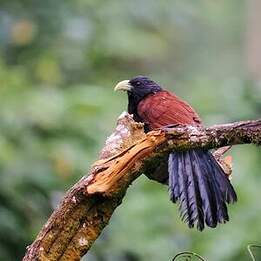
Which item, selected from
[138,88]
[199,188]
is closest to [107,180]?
[199,188]

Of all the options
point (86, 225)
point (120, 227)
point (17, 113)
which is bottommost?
point (86, 225)

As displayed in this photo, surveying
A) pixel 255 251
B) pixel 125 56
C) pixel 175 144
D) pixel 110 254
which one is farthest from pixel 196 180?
pixel 125 56

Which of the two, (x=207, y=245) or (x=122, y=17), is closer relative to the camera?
(x=207, y=245)

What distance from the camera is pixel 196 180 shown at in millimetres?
2998

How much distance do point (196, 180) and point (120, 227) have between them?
1997 mm

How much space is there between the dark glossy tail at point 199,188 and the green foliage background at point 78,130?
1.18m

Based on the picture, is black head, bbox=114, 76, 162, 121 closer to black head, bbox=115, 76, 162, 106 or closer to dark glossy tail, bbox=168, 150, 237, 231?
black head, bbox=115, 76, 162, 106

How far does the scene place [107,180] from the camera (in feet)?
8.52

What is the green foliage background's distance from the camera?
469 cm

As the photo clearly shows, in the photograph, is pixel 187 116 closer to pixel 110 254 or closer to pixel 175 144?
pixel 175 144

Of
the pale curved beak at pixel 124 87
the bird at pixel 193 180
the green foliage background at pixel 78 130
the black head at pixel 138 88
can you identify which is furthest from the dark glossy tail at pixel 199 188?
the green foliage background at pixel 78 130

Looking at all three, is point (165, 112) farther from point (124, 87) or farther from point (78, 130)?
point (78, 130)

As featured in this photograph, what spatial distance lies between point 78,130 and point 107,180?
257 cm

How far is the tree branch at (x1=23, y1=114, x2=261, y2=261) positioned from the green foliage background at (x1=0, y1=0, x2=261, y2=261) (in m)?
1.56
